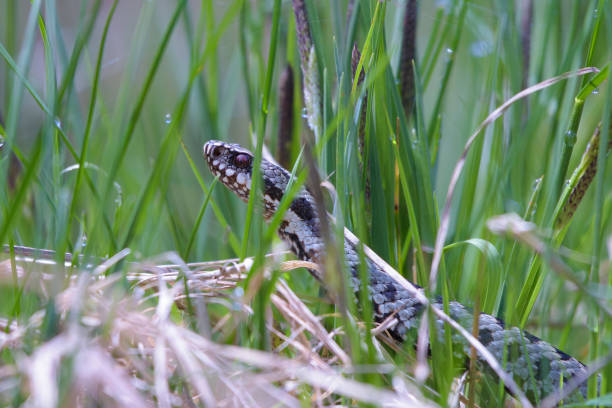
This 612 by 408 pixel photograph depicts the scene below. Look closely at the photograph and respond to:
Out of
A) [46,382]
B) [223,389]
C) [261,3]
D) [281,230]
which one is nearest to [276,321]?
[281,230]

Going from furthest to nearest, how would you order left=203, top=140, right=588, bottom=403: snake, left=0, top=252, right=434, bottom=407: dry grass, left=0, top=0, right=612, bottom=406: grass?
1. left=203, top=140, right=588, bottom=403: snake
2. left=0, top=0, right=612, bottom=406: grass
3. left=0, top=252, right=434, bottom=407: dry grass

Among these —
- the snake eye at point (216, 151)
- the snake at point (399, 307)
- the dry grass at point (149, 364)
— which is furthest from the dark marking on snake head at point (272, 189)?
the dry grass at point (149, 364)

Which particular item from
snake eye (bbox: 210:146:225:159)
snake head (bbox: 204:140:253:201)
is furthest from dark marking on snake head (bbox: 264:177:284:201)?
snake eye (bbox: 210:146:225:159)

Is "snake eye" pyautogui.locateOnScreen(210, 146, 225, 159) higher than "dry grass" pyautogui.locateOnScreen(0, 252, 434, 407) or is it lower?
higher

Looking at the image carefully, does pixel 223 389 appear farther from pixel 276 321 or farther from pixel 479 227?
pixel 479 227

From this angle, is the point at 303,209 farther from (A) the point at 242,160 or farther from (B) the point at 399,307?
(B) the point at 399,307

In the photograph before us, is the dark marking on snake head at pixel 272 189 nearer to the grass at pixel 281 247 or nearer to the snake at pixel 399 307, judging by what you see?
the snake at pixel 399 307

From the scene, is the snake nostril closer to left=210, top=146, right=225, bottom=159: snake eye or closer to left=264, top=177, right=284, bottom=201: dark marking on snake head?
left=210, top=146, right=225, bottom=159: snake eye

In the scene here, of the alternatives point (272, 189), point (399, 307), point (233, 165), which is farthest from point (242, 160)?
point (399, 307)
